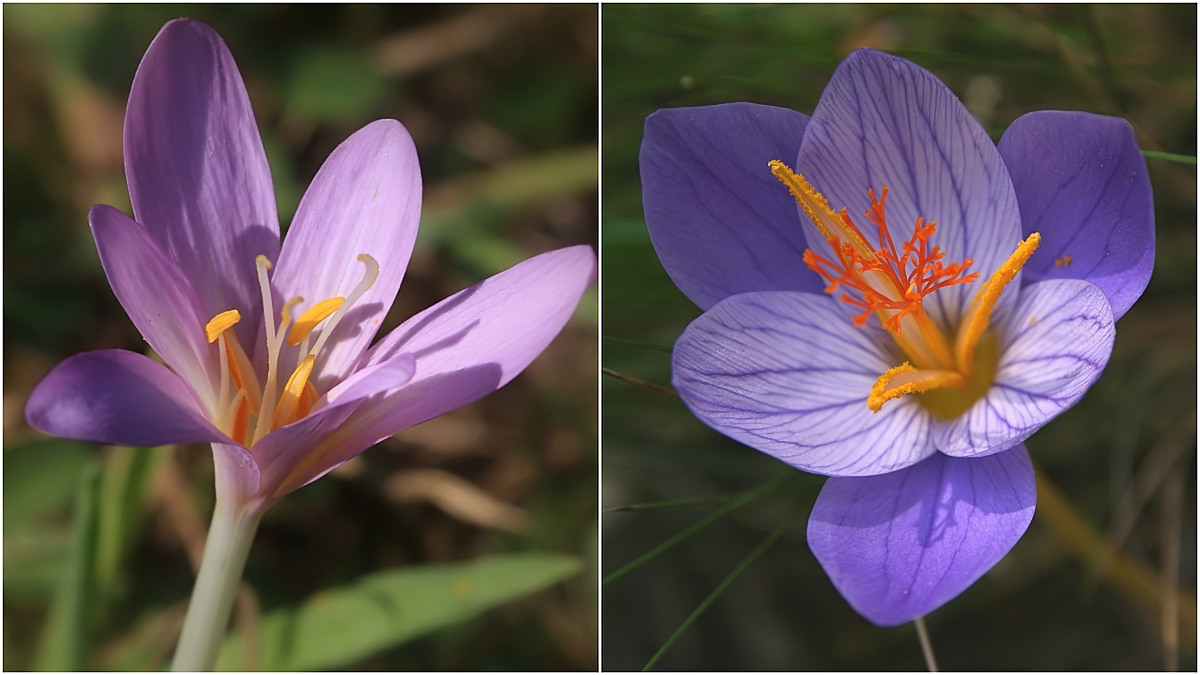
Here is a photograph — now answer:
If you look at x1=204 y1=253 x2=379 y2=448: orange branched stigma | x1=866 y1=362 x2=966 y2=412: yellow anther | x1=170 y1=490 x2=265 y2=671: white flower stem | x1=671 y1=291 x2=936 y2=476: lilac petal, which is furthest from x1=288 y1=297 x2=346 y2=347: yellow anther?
x1=866 y1=362 x2=966 y2=412: yellow anther

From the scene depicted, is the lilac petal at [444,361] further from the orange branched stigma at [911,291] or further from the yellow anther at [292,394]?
the orange branched stigma at [911,291]

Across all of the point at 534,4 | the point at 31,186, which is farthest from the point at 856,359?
the point at 31,186

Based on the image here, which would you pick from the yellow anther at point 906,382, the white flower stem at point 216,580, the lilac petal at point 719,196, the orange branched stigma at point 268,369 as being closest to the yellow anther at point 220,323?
the orange branched stigma at point 268,369

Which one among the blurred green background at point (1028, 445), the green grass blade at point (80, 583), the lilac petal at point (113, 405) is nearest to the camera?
the lilac petal at point (113, 405)

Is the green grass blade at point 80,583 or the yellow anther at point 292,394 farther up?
the yellow anther at point 292,394

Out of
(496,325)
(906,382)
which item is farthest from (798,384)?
(496,325)

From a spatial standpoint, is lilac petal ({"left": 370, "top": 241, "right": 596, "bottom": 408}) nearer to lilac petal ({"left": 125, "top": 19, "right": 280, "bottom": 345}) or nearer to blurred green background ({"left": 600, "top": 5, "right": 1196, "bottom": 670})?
lilac petal ({"left": 125, "top": 19, "right": 280, "bottom": 345})
